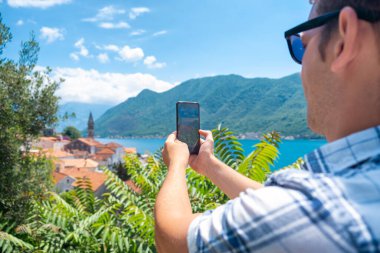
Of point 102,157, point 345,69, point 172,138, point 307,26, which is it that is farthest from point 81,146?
point 345,69

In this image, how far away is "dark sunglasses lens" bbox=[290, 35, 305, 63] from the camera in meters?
1.21

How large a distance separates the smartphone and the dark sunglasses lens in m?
0.60

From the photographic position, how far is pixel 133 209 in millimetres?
3352

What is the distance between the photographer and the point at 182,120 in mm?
1721

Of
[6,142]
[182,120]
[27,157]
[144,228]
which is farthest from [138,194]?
[27,157]

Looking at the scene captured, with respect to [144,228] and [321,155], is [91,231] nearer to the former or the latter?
[144,228]

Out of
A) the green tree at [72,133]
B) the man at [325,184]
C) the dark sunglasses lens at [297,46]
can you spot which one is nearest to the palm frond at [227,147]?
the dark sunglasses lens at [297,46]

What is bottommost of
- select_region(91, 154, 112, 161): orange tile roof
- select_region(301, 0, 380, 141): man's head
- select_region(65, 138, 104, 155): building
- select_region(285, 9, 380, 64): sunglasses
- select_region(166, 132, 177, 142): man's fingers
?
select_region(91, 154, 112, 161): orange tile roof

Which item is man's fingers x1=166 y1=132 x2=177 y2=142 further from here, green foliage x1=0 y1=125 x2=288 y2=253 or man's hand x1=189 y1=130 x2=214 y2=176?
green foliage x1=0 y1=125 x2=288 y2=253

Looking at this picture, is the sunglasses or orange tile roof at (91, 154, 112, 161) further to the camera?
orange tile roof at (91, 154, 112, 161)

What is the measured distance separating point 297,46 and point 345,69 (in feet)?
1.48

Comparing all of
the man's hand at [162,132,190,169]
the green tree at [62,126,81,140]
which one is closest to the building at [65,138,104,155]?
the green tree at [62,126,81,140]

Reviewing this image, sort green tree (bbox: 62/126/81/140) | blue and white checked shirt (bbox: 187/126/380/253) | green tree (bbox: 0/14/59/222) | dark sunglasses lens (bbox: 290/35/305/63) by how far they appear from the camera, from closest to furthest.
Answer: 1. blue and white checked shirt (bbox: 187/126/380/253)
2. dark sunglasses lens (bbox: 290/35/305/63)
3. green tree (bbox: 0/14/59/222)
4. green tree (bbox: 62/126/81/140)

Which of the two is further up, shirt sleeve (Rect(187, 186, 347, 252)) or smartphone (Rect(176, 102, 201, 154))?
smartphone (Rect(176, 102, 201, 154))
